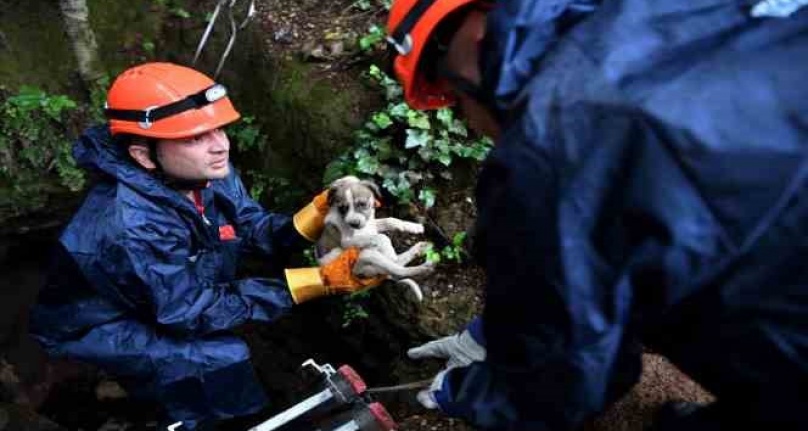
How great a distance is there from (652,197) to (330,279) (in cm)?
233

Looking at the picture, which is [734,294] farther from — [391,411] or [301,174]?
[301,174]

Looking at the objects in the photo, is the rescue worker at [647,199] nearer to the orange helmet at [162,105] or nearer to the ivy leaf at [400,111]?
the orange helmet at [162,105]

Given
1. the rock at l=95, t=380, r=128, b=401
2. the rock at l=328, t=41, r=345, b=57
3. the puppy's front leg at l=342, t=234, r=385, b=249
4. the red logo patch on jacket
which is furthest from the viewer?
the rock at l=95, t=380, r=128, b=401

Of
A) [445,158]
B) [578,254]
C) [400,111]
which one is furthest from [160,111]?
[578,254]

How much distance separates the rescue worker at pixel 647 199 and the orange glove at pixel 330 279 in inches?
68.3


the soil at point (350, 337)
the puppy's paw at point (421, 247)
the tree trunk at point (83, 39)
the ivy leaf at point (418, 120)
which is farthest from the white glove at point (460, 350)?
the tree trunk at point (83, 39)

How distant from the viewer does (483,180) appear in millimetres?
1744

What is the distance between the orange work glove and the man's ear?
81cm

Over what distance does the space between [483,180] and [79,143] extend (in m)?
2.47

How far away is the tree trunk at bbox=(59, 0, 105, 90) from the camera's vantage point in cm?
521

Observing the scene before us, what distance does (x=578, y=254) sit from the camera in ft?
5.07

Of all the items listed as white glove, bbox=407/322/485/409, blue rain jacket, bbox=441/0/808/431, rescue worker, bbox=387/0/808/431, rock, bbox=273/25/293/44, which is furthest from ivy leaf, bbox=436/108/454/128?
blue rain jacket, bbox=441/0/808/431

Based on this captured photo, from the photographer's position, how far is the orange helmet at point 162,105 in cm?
332

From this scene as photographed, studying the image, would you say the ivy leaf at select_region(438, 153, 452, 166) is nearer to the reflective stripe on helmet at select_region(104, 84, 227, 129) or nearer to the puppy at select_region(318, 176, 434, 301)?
the puppy at select_region(318, 176, 434, 301)
